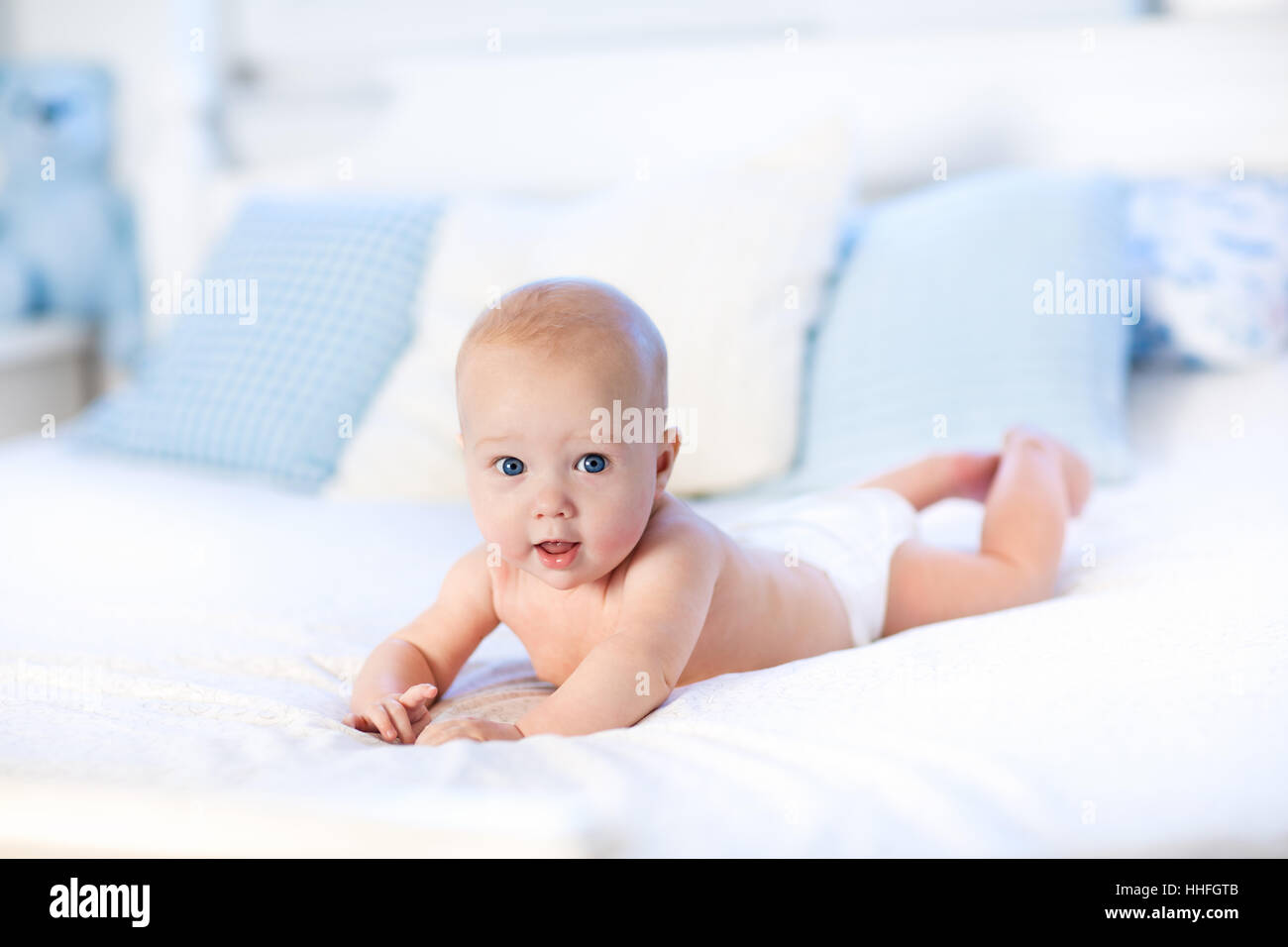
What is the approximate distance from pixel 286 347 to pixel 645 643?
1049 mm

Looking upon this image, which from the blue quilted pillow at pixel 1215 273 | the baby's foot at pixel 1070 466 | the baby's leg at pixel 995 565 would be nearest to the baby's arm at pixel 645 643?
Result: the baby's leg at pixel 995 565

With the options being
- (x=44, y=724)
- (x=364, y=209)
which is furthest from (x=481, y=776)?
(x=364, y=209)

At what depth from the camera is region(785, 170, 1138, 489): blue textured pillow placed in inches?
59.4

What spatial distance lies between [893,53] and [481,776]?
167 cm

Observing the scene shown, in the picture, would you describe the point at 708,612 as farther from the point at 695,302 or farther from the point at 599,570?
the point at 695,302

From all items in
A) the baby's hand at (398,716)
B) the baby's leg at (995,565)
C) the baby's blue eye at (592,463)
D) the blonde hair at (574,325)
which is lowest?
the baby's hand at (398,716)

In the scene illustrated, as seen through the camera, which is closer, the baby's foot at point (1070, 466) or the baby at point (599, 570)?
the baby at point (599, 570)

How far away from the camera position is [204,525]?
145cm

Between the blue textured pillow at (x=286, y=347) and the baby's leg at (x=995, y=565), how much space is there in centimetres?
85

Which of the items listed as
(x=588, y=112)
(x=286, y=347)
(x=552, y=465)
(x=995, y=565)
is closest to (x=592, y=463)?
(x=552, y=465)

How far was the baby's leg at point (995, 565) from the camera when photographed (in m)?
1.13

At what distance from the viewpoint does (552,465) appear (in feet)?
2.72

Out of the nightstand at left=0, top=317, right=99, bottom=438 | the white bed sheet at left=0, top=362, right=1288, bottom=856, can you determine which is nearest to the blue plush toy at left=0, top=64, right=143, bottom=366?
the nightstand at left=0, top=317, right=99, bottom=438

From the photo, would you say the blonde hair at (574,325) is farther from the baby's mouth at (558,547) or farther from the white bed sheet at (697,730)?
the white bed sheet at (697,730)
